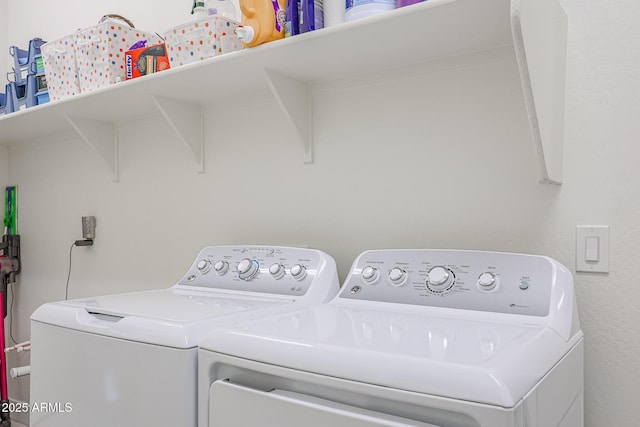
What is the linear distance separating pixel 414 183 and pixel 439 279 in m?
0.40

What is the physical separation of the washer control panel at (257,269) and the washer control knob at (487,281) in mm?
485

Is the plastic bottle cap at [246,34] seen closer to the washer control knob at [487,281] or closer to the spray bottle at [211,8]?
the spray bottle at [211,8]

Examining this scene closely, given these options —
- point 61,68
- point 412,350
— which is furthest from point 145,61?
point 412,350

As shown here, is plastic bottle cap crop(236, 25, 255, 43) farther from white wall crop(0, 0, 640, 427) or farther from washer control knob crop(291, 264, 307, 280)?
washer control knob crop(291, 264, 307, 280)

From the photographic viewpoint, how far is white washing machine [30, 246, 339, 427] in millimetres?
1127

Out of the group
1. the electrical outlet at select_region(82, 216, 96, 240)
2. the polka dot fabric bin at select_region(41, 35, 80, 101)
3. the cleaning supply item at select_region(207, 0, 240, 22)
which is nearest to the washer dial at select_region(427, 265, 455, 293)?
the cleaning supply item at select_region(207, 0, 240, 22)

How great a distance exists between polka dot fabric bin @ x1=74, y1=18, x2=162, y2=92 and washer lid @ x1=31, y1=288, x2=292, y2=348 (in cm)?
91

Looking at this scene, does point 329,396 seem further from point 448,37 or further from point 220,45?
point 220,45

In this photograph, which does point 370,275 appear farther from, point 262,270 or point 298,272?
point 262,270

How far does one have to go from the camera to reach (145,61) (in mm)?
1911

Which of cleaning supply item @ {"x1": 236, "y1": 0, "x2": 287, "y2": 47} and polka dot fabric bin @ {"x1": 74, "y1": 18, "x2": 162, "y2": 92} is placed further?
polka dot fabric bin @ {"x1": 74, "y1": 18, "x2": 162, "y2": 92}

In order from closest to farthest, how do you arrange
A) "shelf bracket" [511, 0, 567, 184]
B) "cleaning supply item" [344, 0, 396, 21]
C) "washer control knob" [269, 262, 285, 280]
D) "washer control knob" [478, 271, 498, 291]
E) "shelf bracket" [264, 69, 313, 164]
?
"shelf bracket" [511, 0, 567, 184] < "washer control knob" [478, 271, 498, 291] < "cleaning supply item" [344, 0, 396, 21] < "washer control knob" [269, 262, 285, 280] < "shelf bracket" [264, 69, 313, 164]

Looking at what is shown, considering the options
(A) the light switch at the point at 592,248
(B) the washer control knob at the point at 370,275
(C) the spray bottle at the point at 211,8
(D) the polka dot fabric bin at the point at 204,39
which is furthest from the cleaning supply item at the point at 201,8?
(A) the light switch at the point at 592,248

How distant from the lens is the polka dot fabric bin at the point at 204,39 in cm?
165
